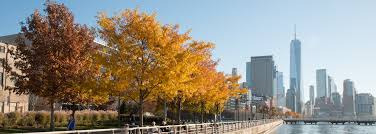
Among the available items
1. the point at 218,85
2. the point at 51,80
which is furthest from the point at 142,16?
the point at 218,85

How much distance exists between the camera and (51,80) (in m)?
29.0

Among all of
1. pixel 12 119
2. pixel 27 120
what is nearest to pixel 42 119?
pixel 27 120

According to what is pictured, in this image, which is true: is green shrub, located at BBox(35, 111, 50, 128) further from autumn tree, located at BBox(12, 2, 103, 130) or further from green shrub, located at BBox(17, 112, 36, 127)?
autumn tree, located at BBox(12, 2, 103, 130)

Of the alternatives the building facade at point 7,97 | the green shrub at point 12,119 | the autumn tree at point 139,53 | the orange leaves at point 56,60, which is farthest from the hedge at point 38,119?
the building facade at point 7,97

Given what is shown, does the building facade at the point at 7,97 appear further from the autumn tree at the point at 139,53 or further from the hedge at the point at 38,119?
the autumn tree at the point at 139,53

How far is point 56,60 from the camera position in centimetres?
2852

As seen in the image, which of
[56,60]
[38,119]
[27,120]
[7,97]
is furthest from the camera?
[7,97]

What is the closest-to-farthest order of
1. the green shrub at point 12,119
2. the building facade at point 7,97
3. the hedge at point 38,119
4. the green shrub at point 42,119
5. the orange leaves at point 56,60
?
the orange leaves at point 56,60 < the green shrub at point 12,119 < the hedge at point 38,119 < the green shrub at point 42,119 < the building facade at point 7,97

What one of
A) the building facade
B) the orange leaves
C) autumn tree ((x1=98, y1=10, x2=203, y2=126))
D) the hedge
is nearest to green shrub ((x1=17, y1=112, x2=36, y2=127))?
the hedge

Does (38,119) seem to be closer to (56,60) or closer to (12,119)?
(12,119)

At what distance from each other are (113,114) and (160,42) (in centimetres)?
4272

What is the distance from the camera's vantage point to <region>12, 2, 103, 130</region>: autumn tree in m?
29.1

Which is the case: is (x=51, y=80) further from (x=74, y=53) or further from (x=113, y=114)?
(x=113, y=114)

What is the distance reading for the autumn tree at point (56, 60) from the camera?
95.4 ft
